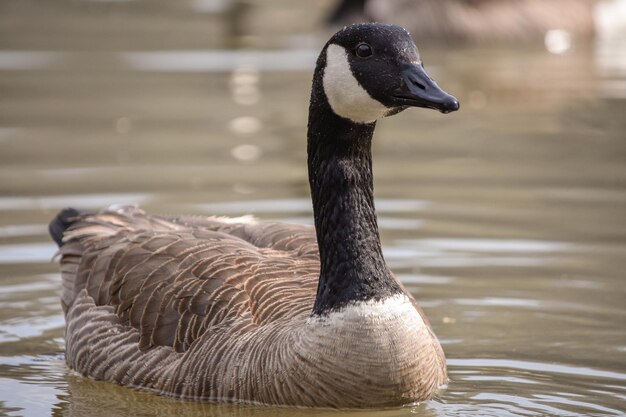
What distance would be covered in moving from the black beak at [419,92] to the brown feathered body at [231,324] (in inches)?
50.6

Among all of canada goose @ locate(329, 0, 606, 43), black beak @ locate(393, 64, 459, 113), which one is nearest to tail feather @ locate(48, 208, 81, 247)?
black beak @ locate(393, 64, 459, 113)

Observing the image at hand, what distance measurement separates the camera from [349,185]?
8961 mm

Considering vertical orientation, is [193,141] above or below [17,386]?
above

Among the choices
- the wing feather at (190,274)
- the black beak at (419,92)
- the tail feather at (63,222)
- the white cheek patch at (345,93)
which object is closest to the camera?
the black beak at (419,92)

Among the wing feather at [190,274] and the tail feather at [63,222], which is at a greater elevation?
the tail feather at [63,222]

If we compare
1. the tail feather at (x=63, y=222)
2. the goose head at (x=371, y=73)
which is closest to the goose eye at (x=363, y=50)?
the goose head at (x=371, y=73)

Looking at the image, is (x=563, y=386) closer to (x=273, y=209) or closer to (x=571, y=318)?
(x=571, y=318)

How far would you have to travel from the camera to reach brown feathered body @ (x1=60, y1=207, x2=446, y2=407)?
8680mm

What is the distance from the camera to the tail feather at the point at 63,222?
11.2 meters

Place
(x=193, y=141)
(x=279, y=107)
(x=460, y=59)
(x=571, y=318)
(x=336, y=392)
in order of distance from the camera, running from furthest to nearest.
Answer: (x=460, y=59)
(x=279, y=107)
(x=193, y=141)
(x=571, y=318)
(x=336, y=392)

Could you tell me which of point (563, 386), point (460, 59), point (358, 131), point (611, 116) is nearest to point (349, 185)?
point (358, 131)

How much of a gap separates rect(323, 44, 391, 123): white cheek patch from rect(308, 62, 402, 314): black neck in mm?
68

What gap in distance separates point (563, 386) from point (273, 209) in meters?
5.25

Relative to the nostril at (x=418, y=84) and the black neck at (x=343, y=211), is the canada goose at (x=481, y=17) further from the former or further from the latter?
the nostril at (x=418, y=84)
